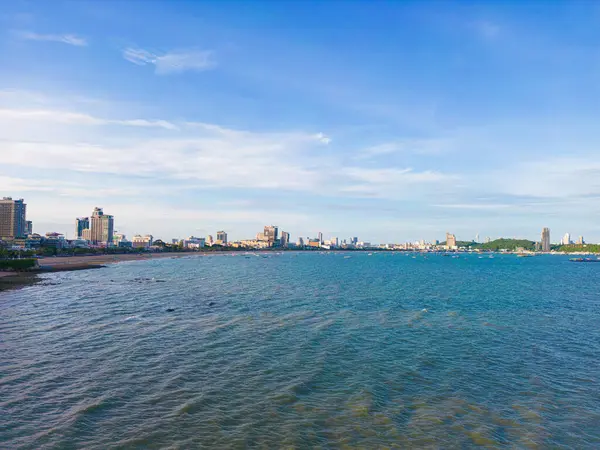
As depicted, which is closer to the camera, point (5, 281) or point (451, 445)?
point (451, 445)

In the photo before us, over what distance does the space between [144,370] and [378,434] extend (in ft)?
48.2

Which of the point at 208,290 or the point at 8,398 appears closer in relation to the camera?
the point at 8,398

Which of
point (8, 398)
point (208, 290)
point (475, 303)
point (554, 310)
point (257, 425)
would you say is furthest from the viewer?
point (208, 290)

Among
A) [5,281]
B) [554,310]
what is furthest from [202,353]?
[5,281]

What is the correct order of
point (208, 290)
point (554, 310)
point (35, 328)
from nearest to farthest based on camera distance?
1. point (35, 328)
2. point (554, 310)
3. point (208, 290)

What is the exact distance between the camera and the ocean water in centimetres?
1647

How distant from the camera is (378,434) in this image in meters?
16.5

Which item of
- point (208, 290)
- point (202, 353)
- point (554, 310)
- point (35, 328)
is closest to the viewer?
point (202, 353)

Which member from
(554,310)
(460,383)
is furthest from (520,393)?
(554,310)

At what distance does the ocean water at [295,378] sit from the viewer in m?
16.5

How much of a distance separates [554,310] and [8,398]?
55.2 m

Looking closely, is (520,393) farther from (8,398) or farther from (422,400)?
(8,398)

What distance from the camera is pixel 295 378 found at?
23.0 metres

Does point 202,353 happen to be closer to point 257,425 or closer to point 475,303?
point 257,425
